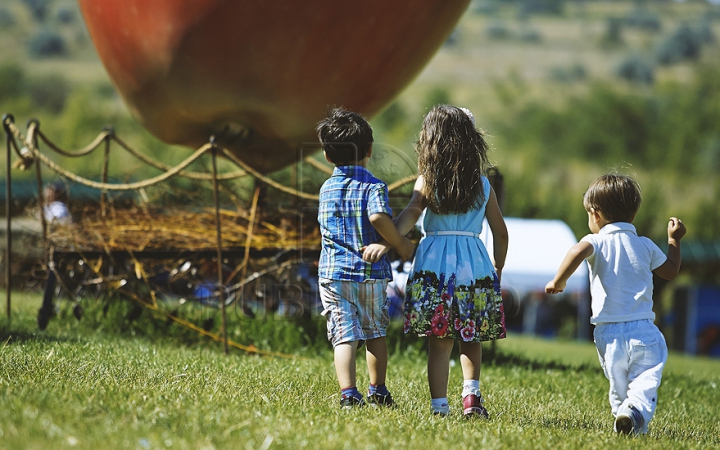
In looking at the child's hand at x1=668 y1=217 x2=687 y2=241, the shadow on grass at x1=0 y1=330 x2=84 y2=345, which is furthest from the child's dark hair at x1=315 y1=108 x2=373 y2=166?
the shadow on grass at x1=0 y1=330 x2=84 y2=345

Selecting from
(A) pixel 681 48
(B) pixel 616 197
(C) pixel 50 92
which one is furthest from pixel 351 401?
(A) pixel 681 48

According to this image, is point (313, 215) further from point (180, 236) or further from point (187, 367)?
point (187, 367)

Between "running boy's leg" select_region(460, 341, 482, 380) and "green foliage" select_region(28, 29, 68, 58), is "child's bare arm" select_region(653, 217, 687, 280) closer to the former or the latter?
"running boy's leg" select_region(460, 341, 482, 380)

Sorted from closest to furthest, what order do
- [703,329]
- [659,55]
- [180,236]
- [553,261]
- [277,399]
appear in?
[277,399] < [180,236] < [553,261] < [703,329] < [659,55]

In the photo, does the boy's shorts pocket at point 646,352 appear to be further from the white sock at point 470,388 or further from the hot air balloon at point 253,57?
the hot air balloon at point 253,57

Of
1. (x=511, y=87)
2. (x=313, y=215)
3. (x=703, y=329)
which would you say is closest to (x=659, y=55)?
(x=511, y=87)

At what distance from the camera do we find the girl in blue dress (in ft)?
9.95

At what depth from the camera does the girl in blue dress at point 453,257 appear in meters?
3.03

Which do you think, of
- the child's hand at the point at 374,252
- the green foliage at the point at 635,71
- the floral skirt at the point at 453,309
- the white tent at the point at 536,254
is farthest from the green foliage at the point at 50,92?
the floral skirt at the point at 453,309

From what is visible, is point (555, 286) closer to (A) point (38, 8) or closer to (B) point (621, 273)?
(B) point (621, 273)

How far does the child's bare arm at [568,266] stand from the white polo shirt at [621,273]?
7cm

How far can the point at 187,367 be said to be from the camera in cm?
364

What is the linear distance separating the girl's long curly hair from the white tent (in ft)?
34.3

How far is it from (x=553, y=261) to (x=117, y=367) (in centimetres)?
1148
